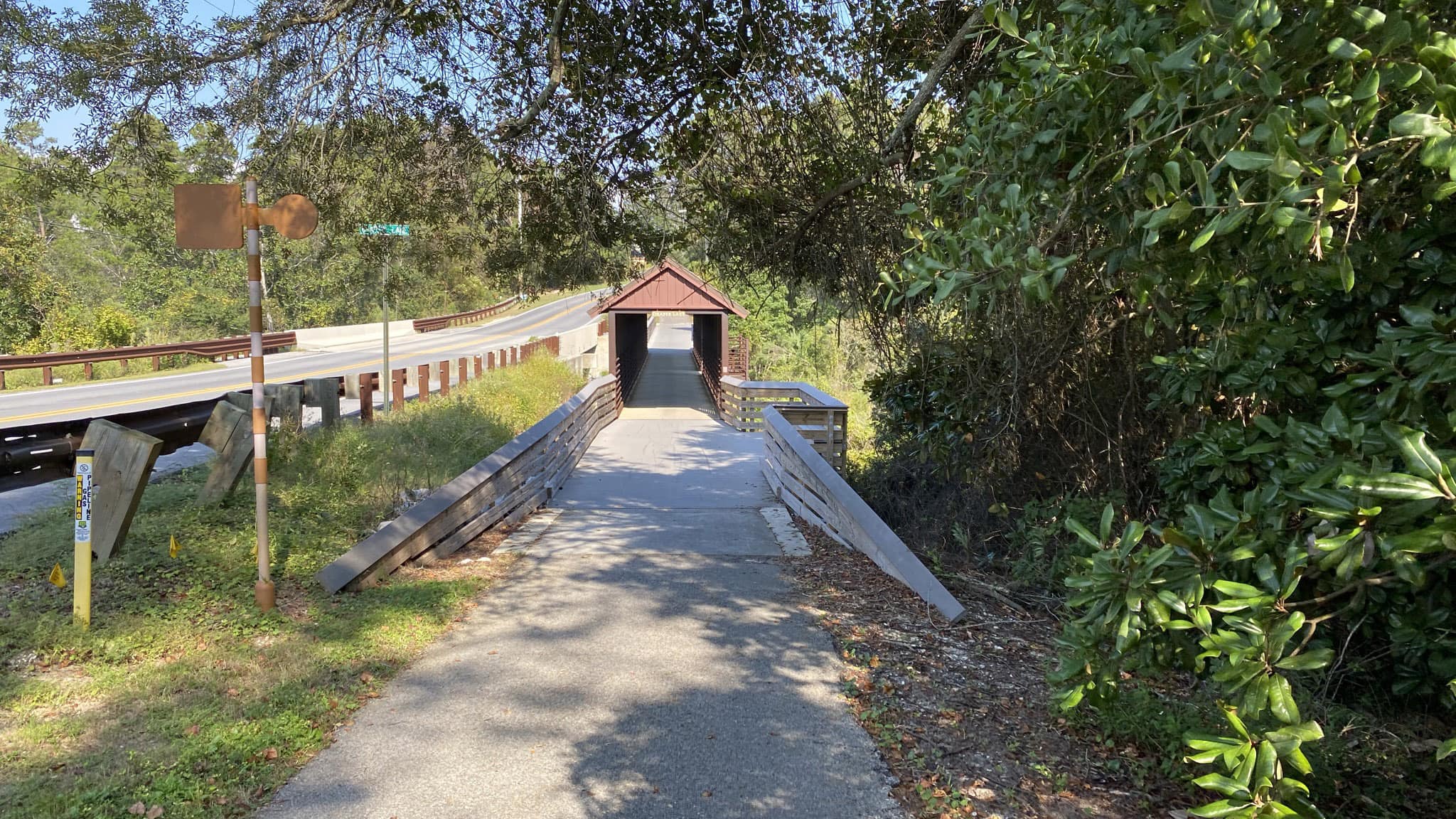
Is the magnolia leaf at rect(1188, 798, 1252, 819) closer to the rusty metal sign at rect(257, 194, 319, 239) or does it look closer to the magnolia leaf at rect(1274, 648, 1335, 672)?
the magnolia leaf at rect(1274, 648, 1335, 672)

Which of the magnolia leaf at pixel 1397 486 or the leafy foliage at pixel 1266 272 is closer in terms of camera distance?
the magnolia leaf at pixel 1397 486

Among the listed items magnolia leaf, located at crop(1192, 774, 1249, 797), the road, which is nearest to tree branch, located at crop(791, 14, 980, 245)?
magnolia leaf, located at crop(1192, 774, 1249, 797)

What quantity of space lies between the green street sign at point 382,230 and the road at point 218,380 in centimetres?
288

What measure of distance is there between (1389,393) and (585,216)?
7.13 metres

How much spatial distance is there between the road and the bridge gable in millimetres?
7177

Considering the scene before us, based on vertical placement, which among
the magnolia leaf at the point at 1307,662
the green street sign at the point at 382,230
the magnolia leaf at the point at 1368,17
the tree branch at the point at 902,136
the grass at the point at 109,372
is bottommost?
the grass at the point at 109,372

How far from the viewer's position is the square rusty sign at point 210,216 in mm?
5430

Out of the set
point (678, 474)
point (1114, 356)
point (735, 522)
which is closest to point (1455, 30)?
point (1114, 356)

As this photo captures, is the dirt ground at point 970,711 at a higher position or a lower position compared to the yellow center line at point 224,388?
lower

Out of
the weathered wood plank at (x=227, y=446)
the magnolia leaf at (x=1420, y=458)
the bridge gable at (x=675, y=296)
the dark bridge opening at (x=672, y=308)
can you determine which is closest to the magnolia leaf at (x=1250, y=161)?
the magnolia leaf at (x=1420, y=458)

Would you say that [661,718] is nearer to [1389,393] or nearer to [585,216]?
[1389,393]

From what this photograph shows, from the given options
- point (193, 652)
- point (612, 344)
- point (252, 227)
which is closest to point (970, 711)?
point (193, 652)

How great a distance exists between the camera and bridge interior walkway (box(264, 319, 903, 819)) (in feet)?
11.3

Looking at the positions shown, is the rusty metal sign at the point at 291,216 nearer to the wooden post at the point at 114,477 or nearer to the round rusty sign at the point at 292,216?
the round rusty sign at the point at 292,216
